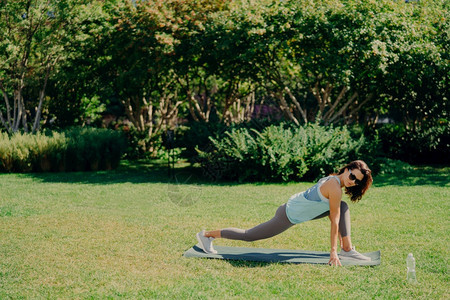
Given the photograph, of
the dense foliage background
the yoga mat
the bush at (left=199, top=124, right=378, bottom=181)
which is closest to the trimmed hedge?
the dense foliage background

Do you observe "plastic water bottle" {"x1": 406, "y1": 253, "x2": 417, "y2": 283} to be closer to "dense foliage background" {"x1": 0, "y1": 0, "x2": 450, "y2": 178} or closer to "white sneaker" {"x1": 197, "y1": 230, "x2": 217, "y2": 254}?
"white sneaker" {"x1": 197, "y1": 230, "x2": 217, "y2": 254}

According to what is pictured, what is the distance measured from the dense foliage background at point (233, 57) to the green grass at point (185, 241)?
10.6 ft

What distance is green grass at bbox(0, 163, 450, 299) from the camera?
16.5 ft

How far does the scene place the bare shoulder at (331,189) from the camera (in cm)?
563

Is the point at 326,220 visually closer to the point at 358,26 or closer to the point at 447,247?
the point at 447,247

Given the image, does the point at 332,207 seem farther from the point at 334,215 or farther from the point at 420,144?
the point at 420,144

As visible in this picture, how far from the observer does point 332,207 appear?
222 inches

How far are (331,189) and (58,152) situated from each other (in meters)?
11.4

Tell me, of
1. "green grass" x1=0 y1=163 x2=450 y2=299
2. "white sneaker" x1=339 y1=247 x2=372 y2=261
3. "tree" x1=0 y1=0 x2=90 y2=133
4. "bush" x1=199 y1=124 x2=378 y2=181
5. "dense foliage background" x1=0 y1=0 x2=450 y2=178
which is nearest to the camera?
"green grass" x1=0 y1=163 x2=450 y2=299

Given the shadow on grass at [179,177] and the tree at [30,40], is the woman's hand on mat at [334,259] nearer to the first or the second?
the shadow on grass at [179,177]

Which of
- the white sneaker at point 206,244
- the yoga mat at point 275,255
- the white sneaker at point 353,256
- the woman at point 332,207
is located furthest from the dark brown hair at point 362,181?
the white sneaker at point 206,244

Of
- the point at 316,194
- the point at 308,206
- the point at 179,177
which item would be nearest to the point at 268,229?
the point at 308,206

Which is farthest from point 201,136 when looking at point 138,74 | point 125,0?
point 125,0

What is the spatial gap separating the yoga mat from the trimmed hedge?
385 inches
